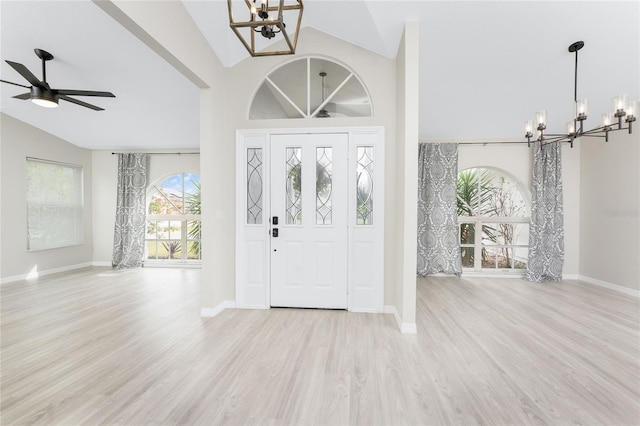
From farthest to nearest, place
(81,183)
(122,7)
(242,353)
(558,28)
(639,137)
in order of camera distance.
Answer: (81,183), (639,137), (558,28), (242,353), (122,7)

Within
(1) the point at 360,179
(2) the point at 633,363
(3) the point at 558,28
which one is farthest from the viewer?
(1) the point at 360,179

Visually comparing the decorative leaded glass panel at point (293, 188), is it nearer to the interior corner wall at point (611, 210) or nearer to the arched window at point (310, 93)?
the arched window at point (310, 93)

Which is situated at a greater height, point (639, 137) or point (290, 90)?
point (290, 90)

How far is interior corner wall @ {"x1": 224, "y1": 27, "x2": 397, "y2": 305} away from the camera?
341 centimetres

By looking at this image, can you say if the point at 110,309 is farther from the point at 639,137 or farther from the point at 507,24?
the point at 639,137

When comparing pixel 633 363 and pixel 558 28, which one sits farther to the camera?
pixel 558 28

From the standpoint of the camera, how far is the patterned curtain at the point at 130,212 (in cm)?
600

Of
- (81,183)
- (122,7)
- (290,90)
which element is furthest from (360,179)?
(81,183)

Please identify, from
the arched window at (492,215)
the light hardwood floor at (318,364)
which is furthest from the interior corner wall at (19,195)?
the arched window at (492,215)

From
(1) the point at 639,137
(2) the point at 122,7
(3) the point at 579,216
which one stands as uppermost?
(2) the point at 122,7

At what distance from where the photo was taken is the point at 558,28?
10.1 feet

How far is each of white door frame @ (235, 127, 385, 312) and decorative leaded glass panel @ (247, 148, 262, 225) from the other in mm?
14

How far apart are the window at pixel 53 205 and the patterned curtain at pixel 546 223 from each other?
29.2 ft

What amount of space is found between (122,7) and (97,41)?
1.63 m
